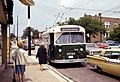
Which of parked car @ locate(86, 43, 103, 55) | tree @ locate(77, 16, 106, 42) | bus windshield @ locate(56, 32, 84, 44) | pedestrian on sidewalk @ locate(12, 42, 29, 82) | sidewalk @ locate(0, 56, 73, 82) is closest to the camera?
pedestrian on sidewalk @ locate(12, 42, 29, 82)

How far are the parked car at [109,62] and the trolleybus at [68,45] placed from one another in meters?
3.23

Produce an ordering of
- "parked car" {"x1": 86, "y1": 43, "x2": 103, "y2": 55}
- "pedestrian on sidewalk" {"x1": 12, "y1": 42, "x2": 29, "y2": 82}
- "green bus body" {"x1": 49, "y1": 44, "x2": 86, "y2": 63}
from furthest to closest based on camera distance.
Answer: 1. "parked car" {"x1": 86, "y1": 43, "x2": 103, "y2": 55}
2. "green bus body" {"x1": 49, "y1": 44, "x2": 86, "y2": 63}
3. "pedestrian on sidewalk" {"x1": 12, "y1": 42, "x2": 29, "y2": 82}

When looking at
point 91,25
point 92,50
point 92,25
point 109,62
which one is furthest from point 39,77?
point 91,25

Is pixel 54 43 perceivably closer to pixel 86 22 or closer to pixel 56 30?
pixel 56 30

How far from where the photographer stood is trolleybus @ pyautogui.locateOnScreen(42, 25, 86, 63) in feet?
66.0

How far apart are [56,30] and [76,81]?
Result: 682 cm

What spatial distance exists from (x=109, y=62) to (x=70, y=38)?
20.8 feet

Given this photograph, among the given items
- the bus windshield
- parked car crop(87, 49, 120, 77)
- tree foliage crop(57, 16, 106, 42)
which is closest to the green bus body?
the bus windshield

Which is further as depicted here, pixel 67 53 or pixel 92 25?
pixel 92 25

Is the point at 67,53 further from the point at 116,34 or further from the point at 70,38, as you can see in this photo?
the point at 116,34

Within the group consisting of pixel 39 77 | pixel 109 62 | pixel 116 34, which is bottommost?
pixel 39 77

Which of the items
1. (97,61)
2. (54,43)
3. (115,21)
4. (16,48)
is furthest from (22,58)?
(115,21)

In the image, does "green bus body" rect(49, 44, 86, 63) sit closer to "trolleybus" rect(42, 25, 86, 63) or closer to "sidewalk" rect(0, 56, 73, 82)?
"trolleybus" rect(42, 25, 86, 63)

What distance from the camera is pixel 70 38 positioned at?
67.3 ft
